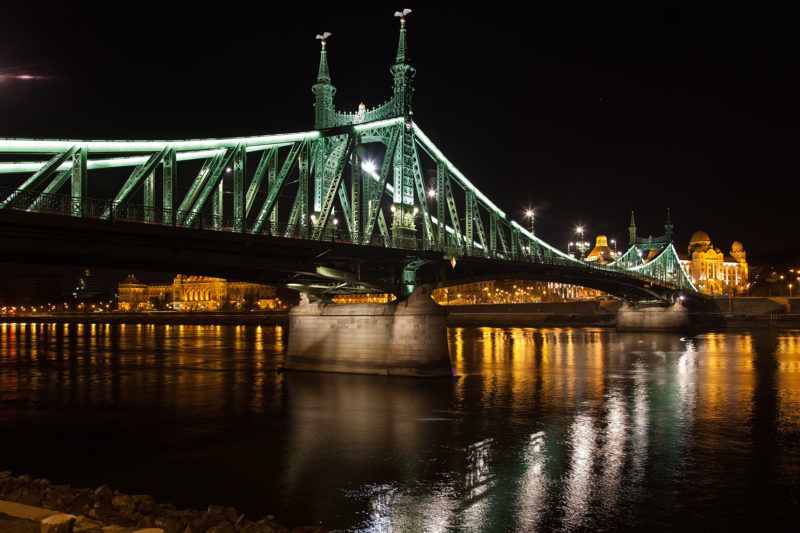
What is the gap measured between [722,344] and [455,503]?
5266 centimetres

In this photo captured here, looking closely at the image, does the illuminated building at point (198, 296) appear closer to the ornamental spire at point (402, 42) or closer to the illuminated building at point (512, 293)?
the illuminated building at point (512, 293)

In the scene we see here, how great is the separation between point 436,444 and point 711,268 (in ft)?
553

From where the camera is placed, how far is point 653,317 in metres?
85.6

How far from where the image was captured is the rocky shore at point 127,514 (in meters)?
9.05

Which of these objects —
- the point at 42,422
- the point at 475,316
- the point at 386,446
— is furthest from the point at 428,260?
the point at 475,316

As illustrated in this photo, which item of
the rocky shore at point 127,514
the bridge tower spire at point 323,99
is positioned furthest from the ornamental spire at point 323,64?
the rocky shore at point 127,514

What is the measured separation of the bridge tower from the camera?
124ft

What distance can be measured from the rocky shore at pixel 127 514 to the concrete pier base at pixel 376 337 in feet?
73.6

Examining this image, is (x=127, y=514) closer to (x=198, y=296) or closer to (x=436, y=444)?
(x=436, y=444)

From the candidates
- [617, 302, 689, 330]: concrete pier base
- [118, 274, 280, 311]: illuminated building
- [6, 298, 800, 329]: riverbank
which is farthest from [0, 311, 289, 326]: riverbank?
[617, 302, 689, 330]: concrete pier base

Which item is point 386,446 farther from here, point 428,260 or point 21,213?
point 428,260

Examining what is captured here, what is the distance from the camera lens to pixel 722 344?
60062 millimetres

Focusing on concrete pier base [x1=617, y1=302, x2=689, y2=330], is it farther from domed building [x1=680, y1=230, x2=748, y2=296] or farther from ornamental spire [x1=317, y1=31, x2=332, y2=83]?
domed building [x1=680, y1=230, x2=748, y2=296]

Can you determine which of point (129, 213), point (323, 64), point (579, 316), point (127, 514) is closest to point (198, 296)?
point (579, 316)
